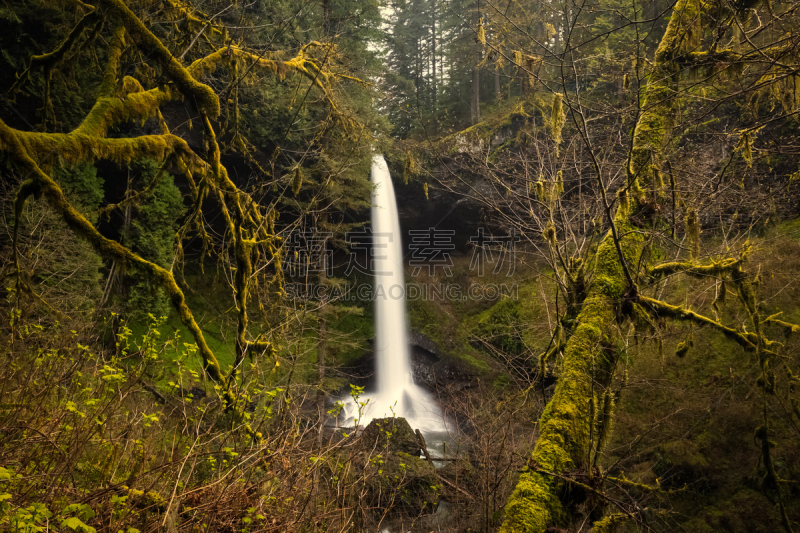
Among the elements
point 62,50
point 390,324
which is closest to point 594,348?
point 62,50

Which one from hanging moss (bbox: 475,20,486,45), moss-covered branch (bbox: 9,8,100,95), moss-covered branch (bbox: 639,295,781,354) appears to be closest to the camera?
moss-covered branch (bbox: 9,8,100,95)

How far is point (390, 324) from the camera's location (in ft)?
53.8

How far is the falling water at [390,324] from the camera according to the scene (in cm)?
1456

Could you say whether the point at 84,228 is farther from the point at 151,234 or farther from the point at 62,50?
the point at 151,234

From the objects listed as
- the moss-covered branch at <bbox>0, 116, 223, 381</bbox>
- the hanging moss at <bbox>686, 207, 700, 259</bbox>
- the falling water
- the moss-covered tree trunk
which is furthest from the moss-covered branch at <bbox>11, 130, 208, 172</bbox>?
the falling water

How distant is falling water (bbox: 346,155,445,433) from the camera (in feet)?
47.8

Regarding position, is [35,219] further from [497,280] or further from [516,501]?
[497,280]

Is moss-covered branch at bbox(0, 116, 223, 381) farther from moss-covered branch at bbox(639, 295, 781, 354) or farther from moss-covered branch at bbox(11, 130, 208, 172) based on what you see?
moss-covered branch at bbox(639, 295, 781, 354)

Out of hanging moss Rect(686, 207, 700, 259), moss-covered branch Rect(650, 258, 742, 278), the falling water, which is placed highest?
hanging moss Rect(686, 207, 700, 259)

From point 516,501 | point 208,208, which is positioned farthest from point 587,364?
point 208,208

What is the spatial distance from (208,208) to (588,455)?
1499cm

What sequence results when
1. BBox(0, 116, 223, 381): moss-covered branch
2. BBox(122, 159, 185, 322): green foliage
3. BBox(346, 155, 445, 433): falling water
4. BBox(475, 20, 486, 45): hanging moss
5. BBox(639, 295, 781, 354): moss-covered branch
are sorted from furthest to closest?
BBox(346, 155, 445, 433): falling water → BBox(122, 159, 185, 322): green foliage → BBox(475, 20, 486, 45): hanging moss → BBox(639, 295, 781, 354): moss-covered branch → BBox(0, 116, 223, 381): moss-covered branch

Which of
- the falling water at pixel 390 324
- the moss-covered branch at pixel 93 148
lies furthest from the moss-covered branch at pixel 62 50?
the falling water at pixel 390 324

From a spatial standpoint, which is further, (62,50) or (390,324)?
(390,324)
